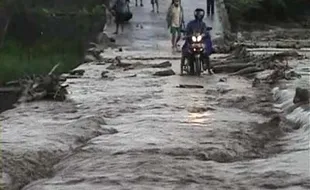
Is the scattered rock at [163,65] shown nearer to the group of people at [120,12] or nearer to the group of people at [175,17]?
the group of people at [175,17]

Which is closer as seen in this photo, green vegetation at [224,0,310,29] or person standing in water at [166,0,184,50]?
person standing in water at [166,0,184,50]

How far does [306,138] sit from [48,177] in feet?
10.3

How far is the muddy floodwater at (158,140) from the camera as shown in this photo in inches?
325

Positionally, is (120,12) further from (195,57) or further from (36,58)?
(195,57)

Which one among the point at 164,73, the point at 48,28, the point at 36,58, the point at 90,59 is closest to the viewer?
the point at 164,73

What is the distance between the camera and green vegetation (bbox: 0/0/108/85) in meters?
30.3

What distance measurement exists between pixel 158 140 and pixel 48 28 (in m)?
25.2

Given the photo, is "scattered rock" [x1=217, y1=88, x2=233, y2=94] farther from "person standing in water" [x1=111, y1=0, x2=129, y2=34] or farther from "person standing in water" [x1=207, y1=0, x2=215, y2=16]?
"person standing in water" [x1=207, y1=0, x2=215, y2=16]

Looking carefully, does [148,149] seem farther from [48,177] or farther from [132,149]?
[48,177]

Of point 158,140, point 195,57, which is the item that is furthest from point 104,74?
point 158,140

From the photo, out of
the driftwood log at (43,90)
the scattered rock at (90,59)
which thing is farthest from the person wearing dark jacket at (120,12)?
the driftwood log at (43,90)

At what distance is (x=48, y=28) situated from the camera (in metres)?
34.9

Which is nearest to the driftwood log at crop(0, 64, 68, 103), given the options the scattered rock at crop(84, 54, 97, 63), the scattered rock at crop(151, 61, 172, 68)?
the scattered rock at crop(151, 61, 172, 68)

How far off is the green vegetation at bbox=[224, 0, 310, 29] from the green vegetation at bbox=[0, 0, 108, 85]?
521cm
